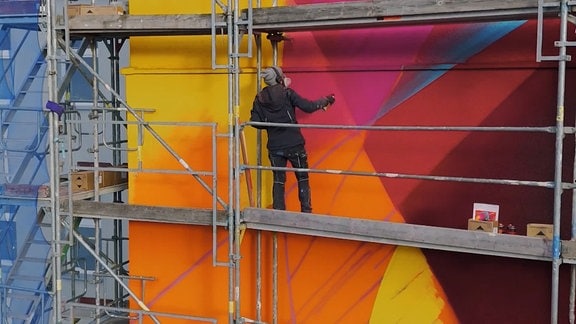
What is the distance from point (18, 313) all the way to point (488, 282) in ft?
14.8

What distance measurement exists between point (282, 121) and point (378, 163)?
92 cm

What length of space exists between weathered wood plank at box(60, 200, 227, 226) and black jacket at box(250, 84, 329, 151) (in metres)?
0.80

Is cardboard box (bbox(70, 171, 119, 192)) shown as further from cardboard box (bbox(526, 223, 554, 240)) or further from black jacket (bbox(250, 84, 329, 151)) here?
cardboard box (bbox(526, 223, 554, 240))

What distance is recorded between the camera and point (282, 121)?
5.95m

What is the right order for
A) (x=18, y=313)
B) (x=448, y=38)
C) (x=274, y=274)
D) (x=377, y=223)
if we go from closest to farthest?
1. (x=377, y=223)
2. (x=448, y=38)
3. (x=274, y=274)
4. (x=18, y=313)

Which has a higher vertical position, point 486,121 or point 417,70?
point 417,70

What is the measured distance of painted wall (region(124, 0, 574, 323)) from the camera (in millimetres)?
5621

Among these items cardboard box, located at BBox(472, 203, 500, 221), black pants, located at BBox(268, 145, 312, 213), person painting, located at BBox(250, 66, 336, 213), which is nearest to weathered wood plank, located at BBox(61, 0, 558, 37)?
person painting, located at BBox(250, 66, 336, 213)

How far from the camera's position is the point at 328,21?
5.49 m

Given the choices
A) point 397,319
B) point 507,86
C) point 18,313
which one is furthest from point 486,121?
point 18,313

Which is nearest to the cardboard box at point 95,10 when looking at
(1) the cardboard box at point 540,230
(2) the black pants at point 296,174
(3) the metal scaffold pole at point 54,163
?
(3) the metal scaffold pole at point 54,163

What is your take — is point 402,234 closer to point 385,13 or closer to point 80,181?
point 385,13

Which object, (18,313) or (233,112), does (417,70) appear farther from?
(18,313)

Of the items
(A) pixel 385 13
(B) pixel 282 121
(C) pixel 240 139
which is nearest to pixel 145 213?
(C) pixel 240 139
